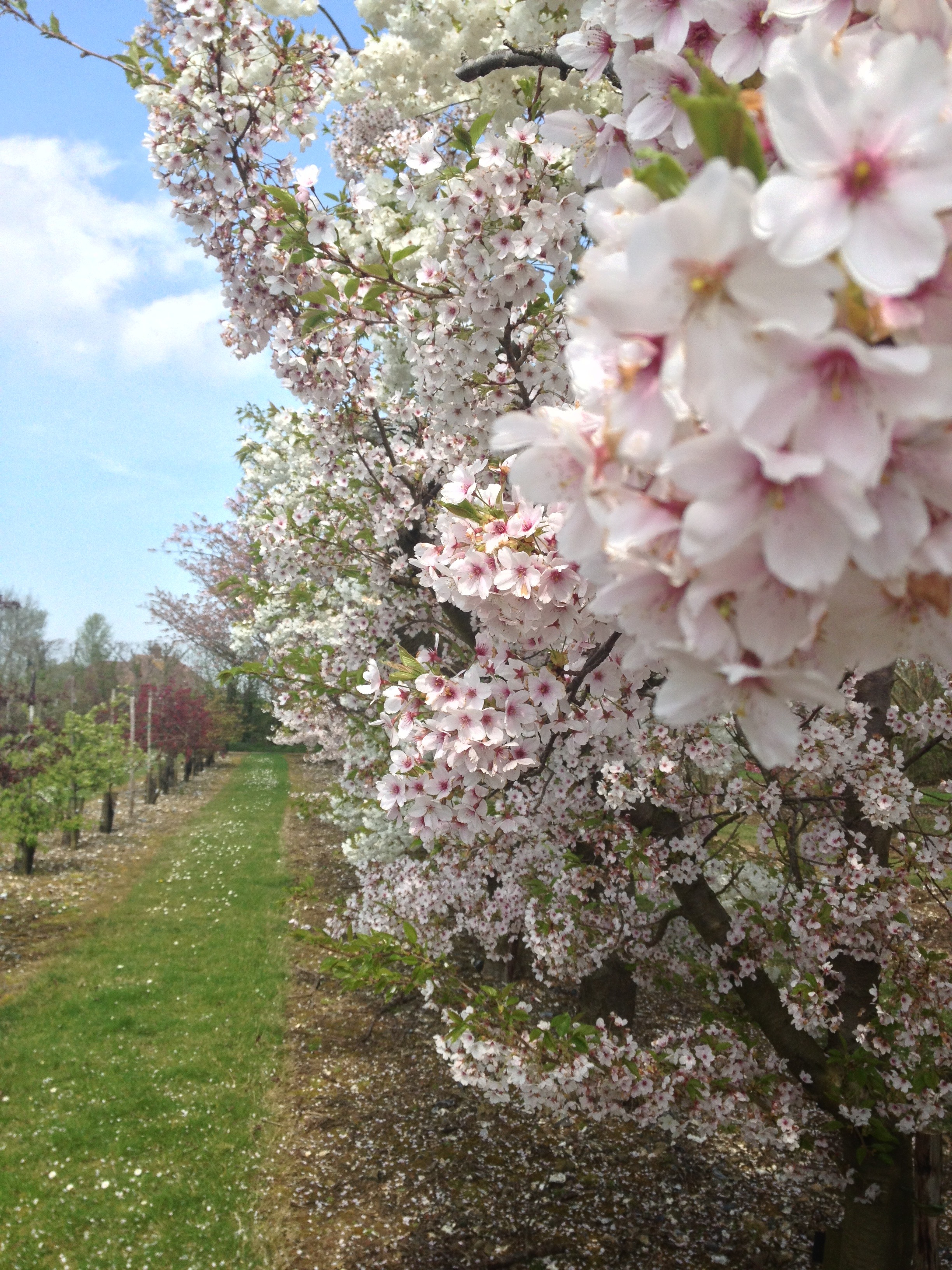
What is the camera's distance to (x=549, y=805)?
4137 millimetres

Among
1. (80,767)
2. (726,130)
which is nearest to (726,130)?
(726,130)

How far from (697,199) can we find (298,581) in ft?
29.3

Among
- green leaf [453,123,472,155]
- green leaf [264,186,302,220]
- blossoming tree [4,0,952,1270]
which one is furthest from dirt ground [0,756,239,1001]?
green leaf [453,123,472,155]

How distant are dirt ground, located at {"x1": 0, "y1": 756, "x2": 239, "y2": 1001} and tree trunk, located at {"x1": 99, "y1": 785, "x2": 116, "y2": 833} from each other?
0.33 feet

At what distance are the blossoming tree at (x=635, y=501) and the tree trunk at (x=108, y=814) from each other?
8.45 metres

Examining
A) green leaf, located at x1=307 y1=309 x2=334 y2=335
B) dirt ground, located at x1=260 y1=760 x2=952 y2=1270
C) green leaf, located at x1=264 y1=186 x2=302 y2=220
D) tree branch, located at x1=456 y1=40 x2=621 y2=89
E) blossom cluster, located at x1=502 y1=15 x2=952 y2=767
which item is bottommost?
dirt ground, located at x1=260 y1=760 x2=952 y2=1270

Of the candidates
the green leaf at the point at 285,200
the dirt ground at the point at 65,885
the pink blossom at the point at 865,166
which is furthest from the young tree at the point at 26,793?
the pink blossom at the point at 865,166

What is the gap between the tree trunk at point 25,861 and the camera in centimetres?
1063

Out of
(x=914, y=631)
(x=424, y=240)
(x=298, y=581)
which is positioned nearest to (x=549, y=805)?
(x=424, y=240)

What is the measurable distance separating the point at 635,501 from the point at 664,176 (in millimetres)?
244

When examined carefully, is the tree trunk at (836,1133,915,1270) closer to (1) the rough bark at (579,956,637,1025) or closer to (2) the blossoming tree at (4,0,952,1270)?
(2) the blossoming tree at (4,0,952,1270)

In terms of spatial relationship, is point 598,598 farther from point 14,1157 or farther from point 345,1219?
point 14,1157

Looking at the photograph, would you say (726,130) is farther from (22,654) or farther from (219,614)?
(22,654)

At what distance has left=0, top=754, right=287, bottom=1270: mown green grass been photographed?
13.0ft
